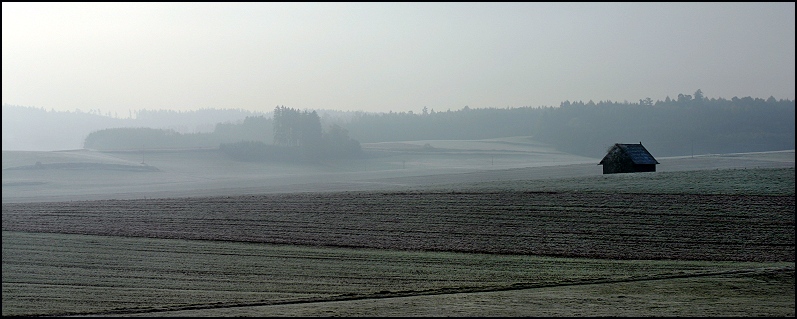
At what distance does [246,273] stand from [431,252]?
6306 mm

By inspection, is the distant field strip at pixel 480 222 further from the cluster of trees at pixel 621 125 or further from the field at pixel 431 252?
the cluster of trees at pixel 621 125

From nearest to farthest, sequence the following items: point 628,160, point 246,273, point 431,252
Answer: point 246,273 → point 431,252 → point 628,160

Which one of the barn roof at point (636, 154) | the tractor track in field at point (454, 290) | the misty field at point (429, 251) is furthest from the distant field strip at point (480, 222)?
the barn roof at point (636, 154)

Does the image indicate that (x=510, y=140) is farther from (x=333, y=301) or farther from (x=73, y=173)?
(x=333, y=301)

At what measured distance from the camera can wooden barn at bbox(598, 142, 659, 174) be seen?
153 ft

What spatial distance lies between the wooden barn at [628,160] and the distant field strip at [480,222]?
13073 millimetres

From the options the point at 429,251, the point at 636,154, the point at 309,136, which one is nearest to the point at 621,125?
the point at 309,136

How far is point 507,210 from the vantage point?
31.9 meters

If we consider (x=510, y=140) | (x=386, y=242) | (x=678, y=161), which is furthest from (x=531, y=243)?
(x=510, y=140)

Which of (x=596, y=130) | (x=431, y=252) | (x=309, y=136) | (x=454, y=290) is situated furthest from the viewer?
(x=596, y=130)

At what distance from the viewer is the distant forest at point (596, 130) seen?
10988 cm

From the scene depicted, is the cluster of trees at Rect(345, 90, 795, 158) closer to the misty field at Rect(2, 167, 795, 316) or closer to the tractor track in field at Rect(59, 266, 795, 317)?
the misty field at Rect(2, 167, 795, 316)

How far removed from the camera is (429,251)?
24406 mm

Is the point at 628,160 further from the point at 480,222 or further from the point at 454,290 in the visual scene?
the point at 454,290
